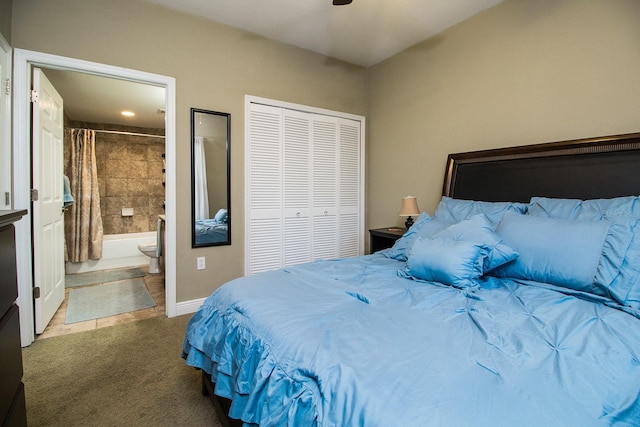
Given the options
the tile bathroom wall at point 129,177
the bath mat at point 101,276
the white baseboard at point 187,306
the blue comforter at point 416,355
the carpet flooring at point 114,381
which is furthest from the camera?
the tile bathroom wall at point 129,177

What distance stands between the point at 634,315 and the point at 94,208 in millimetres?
6010

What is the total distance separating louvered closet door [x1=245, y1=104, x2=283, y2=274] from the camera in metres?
3.20

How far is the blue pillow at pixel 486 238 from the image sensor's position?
167 cm

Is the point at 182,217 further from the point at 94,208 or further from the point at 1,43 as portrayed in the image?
the point at 94,208

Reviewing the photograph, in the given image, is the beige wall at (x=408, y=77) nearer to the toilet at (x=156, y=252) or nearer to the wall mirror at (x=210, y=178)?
the wall mirror at (x=210, y=178)

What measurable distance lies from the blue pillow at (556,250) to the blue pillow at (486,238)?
81mm

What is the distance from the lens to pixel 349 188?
12.9 feet

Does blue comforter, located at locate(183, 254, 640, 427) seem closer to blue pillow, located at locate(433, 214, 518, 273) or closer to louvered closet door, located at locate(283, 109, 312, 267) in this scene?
blue pillow, located at locate(433, 214, 518, 273)

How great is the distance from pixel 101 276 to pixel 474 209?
4.75 meters

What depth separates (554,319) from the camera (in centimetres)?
122

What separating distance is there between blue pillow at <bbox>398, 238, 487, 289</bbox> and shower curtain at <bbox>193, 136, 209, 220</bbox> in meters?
1.99

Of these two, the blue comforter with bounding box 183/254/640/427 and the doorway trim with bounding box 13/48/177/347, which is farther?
the doorway trim with bounding box 13/48/177/347

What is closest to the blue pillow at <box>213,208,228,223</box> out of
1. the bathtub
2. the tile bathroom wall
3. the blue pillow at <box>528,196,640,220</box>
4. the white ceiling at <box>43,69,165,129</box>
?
the white ceiling at <box>43,69,165,129</box>

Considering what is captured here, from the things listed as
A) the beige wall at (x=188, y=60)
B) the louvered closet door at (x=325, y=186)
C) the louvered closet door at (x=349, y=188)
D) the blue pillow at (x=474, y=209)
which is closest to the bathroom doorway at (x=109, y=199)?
the beige wall at (x=188, y=60)
